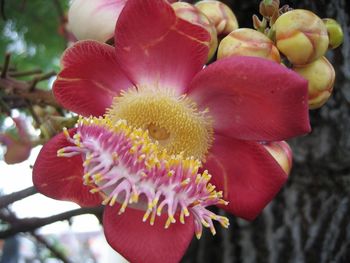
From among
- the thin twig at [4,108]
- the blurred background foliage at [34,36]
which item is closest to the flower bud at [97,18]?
the thin twig at [4,108]

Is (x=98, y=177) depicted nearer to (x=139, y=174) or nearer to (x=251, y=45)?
(x=139, y=174)

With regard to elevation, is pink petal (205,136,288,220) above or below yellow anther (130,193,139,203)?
below

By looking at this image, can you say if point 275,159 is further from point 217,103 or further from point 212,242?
point 212,242

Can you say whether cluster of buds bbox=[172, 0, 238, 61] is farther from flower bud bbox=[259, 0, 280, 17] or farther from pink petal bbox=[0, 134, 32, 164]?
pink petal bbox=[0, 134, 32, 164]

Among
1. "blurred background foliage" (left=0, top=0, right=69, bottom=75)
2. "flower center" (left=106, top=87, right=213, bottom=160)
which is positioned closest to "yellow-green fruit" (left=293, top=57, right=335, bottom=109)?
"flower center" (left=106, top=87, right=213, bottom=160)

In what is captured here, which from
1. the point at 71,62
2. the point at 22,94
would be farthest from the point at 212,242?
the point at 71,62

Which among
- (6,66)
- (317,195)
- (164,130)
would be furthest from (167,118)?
(317,195)
